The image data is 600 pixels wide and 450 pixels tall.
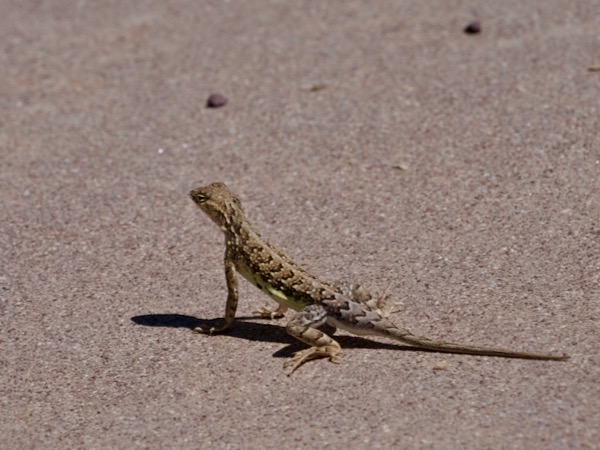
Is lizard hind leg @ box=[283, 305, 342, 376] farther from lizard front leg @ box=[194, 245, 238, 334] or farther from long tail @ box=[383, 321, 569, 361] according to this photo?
lizard front leg @ box=[194, 245, 238, 334]

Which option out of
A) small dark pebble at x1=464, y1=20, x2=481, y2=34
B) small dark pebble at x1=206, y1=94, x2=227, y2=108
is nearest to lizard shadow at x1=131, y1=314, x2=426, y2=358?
small dark pebble at x1=206, y1=94, x2=227, y2=108

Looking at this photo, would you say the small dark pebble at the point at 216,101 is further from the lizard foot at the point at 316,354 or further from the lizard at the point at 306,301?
the lizard foot at the point at 316,354

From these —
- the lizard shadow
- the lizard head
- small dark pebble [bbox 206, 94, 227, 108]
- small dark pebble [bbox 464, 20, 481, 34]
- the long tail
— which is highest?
small dark pebble [bbox 464, 20, 481, 34]

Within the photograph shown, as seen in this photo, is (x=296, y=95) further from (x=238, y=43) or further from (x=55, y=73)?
(x=55, y=73)

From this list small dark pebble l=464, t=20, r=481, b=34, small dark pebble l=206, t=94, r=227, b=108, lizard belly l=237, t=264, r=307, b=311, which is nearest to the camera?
lizard belly l=237, t=264, r=307, b=311

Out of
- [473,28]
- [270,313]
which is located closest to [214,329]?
[270,313]

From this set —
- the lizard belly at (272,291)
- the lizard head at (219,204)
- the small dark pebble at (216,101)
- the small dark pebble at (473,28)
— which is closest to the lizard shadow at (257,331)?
the lizard belly at (272,291)
